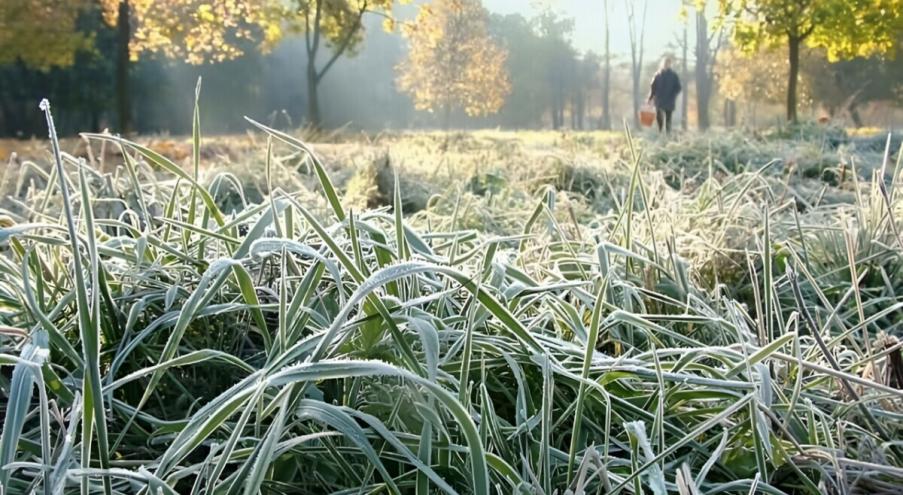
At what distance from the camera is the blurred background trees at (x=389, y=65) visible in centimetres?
895

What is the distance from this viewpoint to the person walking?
6613mm

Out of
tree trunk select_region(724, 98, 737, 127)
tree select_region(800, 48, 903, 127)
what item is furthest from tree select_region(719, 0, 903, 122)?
tree trunk select_region(724, 98, 737, 127)

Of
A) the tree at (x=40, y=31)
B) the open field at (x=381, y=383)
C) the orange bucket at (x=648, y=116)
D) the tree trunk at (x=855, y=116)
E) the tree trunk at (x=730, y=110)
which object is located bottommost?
the open field at (x=381, y=383)

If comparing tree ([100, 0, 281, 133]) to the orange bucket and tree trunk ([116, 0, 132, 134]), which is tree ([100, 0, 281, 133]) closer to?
tree trunk ([116, 0, 132, 134])

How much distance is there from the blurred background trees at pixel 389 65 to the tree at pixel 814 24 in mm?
29

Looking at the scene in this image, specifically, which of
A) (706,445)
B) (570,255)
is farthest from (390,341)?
(570,255)

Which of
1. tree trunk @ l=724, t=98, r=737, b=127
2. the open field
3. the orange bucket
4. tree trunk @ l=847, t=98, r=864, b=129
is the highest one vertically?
tree trunk @ l=724, t=98, r=737, b=127

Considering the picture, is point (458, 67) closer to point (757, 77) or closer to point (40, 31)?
point (757, 77)

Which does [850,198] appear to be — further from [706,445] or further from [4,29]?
[4,29]

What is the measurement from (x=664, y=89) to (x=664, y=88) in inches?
0.4

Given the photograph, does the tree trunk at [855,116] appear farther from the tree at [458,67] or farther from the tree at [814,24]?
the tree at [458,67]

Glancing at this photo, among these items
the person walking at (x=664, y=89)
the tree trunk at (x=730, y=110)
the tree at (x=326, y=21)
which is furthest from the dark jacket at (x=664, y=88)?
the tree trunk at (x=730, y=110)

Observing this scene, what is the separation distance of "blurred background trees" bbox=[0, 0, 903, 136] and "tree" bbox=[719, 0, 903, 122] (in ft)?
0.10

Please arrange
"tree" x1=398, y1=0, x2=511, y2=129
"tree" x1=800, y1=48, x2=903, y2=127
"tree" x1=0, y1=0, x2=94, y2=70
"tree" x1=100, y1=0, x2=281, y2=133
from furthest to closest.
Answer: "tree" x1=800, y1=48, x2=903, y2=127
"tree" x1=398, y1=0, x2=511, y2=129
"tree" x1=0, y1=0, x2=94, y2=70
"tree" x1=100, y1=0, x2=281, y2=133
